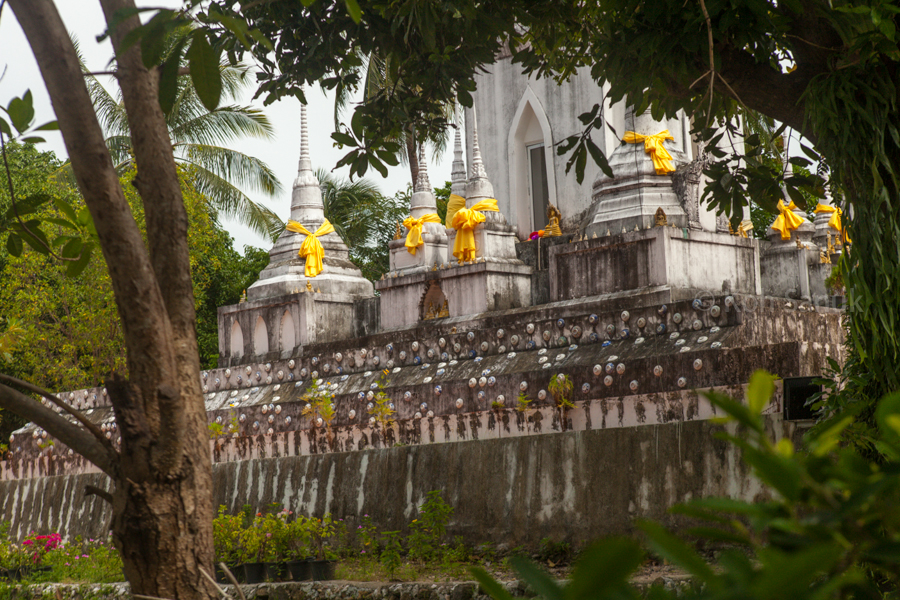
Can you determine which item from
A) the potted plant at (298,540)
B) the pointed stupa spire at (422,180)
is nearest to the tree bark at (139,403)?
the potted plant at (298,540)

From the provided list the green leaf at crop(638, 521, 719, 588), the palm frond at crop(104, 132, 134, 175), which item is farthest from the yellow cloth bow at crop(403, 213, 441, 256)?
the green leaf at crop(638, 521, 719, 588)

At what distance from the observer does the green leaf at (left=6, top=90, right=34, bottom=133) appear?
2588mm

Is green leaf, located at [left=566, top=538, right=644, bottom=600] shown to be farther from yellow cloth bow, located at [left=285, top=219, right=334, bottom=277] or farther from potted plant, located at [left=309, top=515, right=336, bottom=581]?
yellow cloth bow, located at [left=285, top=219, right=334, bottom=277]

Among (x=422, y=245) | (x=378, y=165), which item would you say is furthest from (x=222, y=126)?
(x=378, y=165)

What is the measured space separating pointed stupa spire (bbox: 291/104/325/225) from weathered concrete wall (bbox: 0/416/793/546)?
26.7ft

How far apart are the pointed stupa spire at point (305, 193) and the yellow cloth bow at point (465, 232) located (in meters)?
3.49

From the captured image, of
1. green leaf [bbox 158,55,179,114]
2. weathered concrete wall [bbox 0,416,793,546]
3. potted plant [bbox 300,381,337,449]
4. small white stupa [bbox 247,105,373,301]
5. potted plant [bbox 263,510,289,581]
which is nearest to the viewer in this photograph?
green leaf [bbox 158,55,179,114]

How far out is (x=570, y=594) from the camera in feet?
2.85

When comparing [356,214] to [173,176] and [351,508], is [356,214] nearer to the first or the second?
[351,508]

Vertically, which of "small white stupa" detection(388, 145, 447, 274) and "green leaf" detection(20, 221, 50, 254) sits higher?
"small white stupa" detection(388, 145, 447, 274)

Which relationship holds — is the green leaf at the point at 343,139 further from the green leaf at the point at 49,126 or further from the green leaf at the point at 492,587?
the green leaf at the point at 492,587

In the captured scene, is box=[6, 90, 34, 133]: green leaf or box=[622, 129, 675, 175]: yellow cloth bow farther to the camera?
box=[622, 129, 675, 175]: yellow cloth bow

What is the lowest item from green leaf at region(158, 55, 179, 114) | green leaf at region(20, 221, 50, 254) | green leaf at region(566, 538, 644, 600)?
green leaf at region(566, 538, 644, 600)

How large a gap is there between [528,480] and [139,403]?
4129 millimetres
